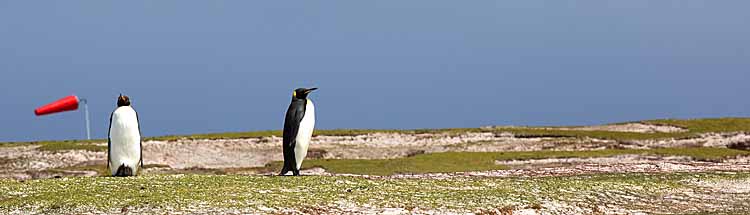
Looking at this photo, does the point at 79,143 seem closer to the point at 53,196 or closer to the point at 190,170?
the point at 190,170

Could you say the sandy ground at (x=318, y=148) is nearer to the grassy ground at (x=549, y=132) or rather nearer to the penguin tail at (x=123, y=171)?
the grassy ground at (x=549, y=132)

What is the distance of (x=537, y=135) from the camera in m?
63.5

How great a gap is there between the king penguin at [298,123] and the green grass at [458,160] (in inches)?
598

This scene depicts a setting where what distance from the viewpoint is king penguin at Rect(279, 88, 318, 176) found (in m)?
30.9

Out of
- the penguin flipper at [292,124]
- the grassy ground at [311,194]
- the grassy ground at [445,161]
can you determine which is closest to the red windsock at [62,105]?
the grassy ground at [445,161]

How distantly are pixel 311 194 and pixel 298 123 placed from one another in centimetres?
455

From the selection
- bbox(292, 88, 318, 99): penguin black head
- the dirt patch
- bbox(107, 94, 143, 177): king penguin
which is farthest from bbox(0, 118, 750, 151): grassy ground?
bbox(292, 88, 318, 99): penguin black head

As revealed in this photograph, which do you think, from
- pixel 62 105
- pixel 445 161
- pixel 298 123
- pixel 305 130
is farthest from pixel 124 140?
pixel 62 105

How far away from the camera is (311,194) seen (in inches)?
1057

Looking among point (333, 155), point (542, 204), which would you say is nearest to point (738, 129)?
point (333, 155)

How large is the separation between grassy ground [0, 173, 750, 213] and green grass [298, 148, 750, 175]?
14639 millimetres

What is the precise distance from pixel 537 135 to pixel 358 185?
36.1m

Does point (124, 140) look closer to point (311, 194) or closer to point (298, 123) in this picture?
point (298, 123)

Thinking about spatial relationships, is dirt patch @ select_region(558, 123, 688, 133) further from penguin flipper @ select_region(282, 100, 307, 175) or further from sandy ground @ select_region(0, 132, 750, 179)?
penguin flipper @ select_region(282, 100, 307, 175)
